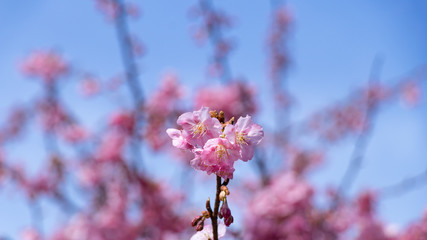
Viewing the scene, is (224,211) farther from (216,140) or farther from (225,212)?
(216,140)

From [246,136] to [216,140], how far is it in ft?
0.42

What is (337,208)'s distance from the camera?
17.3ft

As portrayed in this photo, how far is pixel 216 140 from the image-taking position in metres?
1.30

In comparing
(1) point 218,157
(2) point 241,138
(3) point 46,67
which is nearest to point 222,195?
(1) point 218,157

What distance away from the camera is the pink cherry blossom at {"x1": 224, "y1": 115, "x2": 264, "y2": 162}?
4.38ft

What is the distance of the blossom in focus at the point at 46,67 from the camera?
7.28 metres

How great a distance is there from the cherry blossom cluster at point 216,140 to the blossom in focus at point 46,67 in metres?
6.67

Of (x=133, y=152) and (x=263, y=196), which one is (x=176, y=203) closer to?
(x=133, y=152)

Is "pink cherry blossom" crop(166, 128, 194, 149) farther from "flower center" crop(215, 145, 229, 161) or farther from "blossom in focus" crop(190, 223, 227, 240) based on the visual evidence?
"blossom in focus" crop(190, 223, 227, 240)

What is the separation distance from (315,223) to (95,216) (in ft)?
11.7

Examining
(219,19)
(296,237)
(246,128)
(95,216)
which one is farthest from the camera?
(219,19)

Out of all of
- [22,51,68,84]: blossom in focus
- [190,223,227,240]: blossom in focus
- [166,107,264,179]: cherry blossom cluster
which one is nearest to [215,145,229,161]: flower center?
[166,107,264,179]: cherry blossom cluster

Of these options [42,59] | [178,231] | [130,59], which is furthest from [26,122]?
[178,231]

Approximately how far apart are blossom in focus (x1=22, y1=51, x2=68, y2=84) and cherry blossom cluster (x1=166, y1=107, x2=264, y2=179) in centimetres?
667
